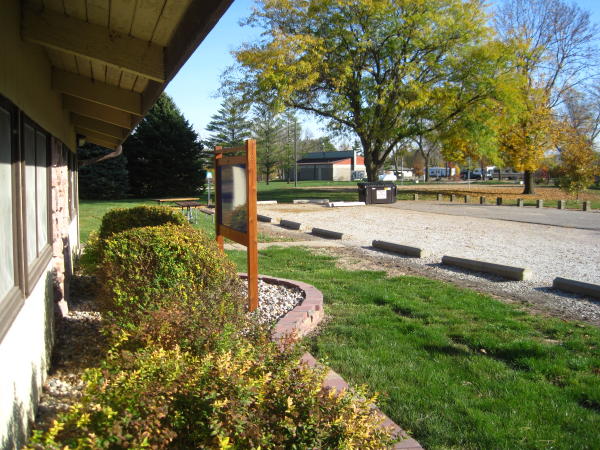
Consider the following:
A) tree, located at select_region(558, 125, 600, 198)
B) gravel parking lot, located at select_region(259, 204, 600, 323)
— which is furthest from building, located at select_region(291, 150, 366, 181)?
gravel parking lot, located at select_region(259, 204, 600, 323)

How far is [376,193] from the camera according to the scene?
88.6ft

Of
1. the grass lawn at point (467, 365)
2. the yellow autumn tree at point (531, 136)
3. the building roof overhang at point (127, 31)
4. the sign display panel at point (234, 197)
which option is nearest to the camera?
the building roof overhang at point (127, 31)

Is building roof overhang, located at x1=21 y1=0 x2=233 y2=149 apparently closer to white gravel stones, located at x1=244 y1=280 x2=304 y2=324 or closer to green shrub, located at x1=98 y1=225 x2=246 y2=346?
green shrub, located at x1=98 y1=225 x2=246 y2=346

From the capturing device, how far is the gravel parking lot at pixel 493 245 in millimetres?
7355

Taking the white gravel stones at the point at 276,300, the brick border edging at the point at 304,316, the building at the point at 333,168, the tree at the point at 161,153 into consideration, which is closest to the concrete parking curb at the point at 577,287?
the brick border edging at the point at 304,316

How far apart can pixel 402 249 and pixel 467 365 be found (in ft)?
20.5

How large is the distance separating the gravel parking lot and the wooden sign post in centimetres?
349

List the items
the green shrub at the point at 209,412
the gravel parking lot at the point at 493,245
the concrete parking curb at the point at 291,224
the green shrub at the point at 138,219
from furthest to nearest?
1. the concrete parking curb at the point at 291,224
2. the gravel parking lot at the point at 493,245
3. the green shrub at the point at 138,219
4. the green shrub at the point at 209,412

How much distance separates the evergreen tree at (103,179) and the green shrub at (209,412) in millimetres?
32031

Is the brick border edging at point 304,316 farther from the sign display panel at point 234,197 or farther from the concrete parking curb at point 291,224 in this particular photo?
the concrete parking curb at point 291,224

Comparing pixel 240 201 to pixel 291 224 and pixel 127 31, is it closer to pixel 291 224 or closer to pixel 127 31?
pixel 127 31

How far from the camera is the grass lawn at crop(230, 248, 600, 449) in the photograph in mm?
3398

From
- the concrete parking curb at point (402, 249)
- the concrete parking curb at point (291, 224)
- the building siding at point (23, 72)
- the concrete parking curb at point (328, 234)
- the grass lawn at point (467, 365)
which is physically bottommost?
the grass lawn at point (467, 365)

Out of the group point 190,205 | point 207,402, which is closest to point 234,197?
point 207,402
